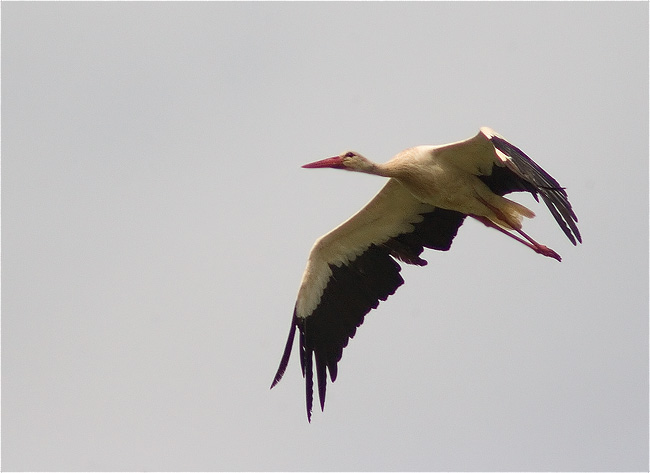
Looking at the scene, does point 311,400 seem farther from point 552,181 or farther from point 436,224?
point 552,181

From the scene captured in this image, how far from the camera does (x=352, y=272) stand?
1304cm

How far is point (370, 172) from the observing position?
11.9m

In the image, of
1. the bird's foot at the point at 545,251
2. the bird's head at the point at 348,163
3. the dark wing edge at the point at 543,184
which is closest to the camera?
the dark wing edge at the point at 543,184

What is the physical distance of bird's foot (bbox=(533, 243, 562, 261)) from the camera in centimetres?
1252

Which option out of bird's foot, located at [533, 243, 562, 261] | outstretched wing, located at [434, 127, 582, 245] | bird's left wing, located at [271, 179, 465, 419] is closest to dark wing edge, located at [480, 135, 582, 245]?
outstretched wing, located at [434, 127, 582, 245]

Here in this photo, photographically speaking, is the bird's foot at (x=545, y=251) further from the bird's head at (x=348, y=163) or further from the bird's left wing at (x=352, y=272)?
the bird's head at (x=348, y=163)

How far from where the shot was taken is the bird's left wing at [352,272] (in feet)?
42.4

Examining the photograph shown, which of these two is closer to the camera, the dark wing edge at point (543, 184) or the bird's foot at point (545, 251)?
the dark wing edge at point (543, 184)

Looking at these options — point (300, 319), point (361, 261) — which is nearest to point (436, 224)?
Result: point (361, 261)

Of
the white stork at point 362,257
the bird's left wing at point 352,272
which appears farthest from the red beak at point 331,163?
the bird's left wing at point 352,272

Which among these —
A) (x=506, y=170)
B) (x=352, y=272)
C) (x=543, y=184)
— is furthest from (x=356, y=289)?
(x=543, y=184)

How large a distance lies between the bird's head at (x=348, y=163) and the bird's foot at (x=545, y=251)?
201cm

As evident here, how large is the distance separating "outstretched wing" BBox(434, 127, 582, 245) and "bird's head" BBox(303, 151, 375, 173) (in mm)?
694

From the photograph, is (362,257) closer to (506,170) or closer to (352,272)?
(352,272)
